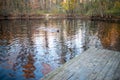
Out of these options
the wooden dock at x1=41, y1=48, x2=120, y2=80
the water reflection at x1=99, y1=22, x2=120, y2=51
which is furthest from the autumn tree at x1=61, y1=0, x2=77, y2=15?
the wooden dock at x1=41, y1=48, x2=120, y2=80

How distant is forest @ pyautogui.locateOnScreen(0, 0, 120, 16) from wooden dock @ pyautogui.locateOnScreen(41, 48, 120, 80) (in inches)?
2184

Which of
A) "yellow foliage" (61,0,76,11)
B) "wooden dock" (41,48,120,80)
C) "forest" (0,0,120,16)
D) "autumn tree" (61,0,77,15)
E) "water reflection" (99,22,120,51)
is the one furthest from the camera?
"yellow foliage" (61,0,76,11)

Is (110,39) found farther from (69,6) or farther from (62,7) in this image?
(62,7)

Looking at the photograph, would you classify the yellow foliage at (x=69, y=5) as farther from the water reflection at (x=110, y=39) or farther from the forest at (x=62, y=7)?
the water reflection at (x=110, y=39)

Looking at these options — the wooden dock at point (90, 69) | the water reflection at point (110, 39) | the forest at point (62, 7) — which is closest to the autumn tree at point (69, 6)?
the forest at point (62, 7)

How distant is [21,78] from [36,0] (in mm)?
83204

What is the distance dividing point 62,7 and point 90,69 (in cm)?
8134

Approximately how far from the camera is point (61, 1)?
9206cm

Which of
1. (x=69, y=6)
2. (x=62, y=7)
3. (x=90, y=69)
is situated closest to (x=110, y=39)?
(x=90, y=69)

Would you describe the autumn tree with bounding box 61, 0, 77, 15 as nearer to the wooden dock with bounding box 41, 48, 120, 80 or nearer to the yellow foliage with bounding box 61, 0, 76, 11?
the yellow foliage with bounding box 61, 0, 76, 11

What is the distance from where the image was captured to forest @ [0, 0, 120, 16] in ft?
224

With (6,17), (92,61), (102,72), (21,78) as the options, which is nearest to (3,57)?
(21,78)

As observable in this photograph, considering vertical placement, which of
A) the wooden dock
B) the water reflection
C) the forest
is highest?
the forest

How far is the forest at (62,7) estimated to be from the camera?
68.2 metres
